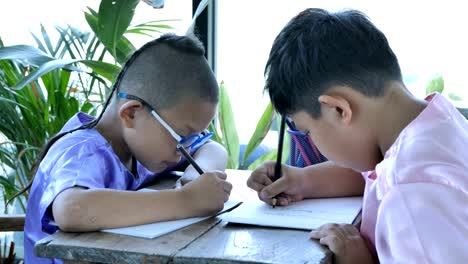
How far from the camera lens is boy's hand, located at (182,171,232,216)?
121cm

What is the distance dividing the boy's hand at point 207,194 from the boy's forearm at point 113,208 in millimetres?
18

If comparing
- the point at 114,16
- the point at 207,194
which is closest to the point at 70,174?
the point at 207,194

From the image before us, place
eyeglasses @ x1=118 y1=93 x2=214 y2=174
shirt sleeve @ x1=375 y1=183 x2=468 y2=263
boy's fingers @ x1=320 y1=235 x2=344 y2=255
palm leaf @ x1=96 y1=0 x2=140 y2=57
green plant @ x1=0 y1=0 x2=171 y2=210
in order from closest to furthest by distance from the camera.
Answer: shirt sleeve @ x1=375 y1=183 x2=468 y2=263
boy's fingers @ x1=320 y1=235 x2=344 y2=255
eyeglasses @ x1=118 y1=93 x2=214 y2=174
palm leaf @ x1=96 y1=0 x2=140 y2=57
green plant @ x1=0 y1=0 x2=171 y2=210

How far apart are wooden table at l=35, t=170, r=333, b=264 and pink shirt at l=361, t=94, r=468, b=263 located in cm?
12

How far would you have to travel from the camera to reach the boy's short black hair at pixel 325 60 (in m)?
1.10

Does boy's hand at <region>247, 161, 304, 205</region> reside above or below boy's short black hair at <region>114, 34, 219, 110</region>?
below

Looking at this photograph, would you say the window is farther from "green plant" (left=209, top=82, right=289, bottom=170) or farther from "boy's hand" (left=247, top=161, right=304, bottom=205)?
"boy's hand" (left=247, top=161, right=304, bottom=205)

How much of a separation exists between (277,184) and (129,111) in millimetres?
390

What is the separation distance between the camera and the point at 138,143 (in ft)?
4.82

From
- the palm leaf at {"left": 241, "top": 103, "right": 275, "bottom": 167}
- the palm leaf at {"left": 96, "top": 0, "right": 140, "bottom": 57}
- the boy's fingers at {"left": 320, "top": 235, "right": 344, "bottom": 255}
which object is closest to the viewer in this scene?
the boy's fingers at {"left": 320, "top": 235, "right": 344, "bottom": 255}

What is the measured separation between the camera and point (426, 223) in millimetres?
871

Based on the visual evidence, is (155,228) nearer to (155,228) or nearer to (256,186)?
(155,228)

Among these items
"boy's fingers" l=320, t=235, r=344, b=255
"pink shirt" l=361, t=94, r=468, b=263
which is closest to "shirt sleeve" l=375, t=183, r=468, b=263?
"pink shirt" l=361, t=94, r=468, b=263

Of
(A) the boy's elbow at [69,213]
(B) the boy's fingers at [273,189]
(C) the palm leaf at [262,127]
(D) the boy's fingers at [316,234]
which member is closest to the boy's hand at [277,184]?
(B) the boy's fingers at [273,189]
